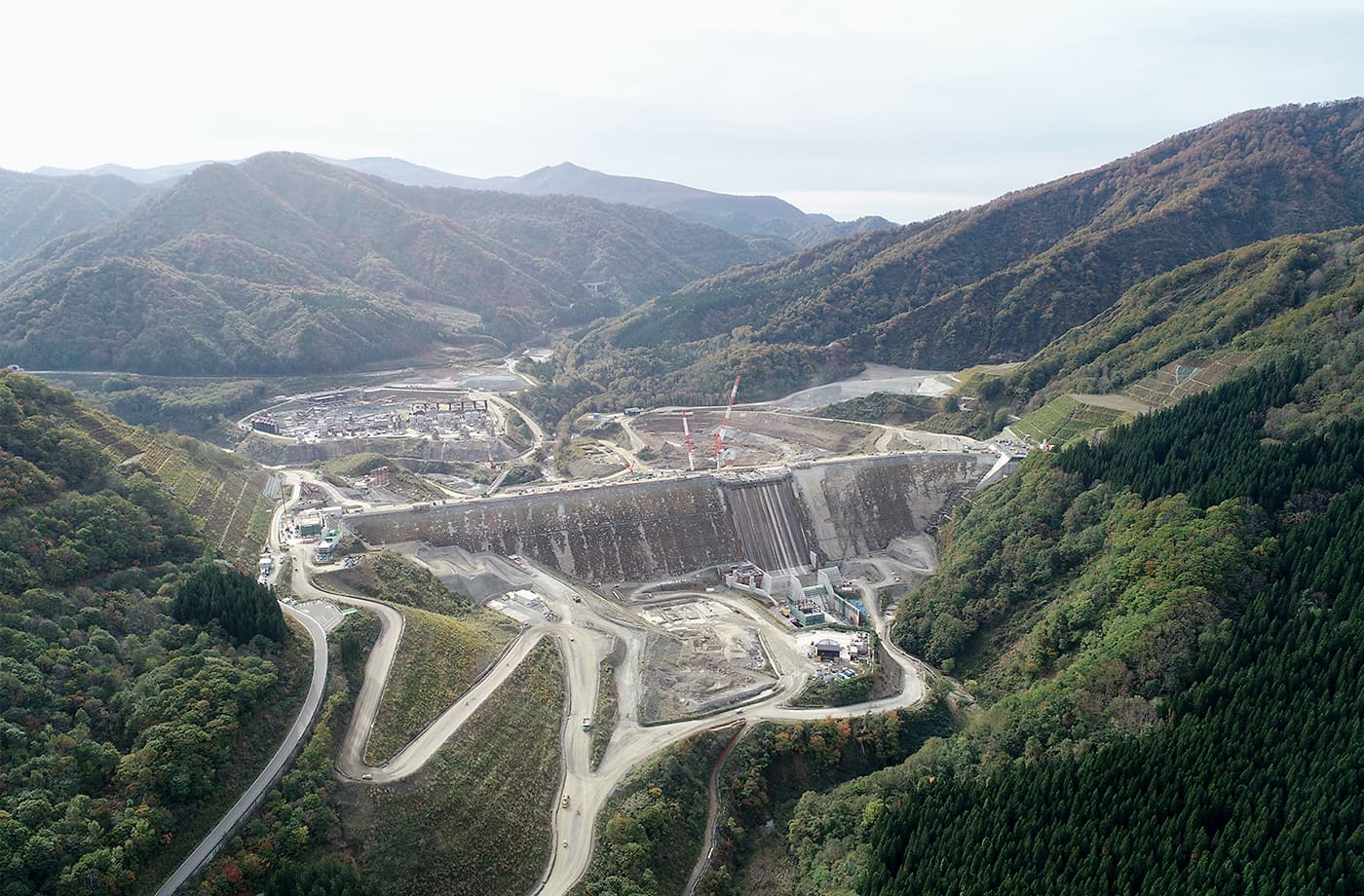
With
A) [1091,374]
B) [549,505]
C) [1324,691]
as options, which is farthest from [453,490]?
[1324,691]

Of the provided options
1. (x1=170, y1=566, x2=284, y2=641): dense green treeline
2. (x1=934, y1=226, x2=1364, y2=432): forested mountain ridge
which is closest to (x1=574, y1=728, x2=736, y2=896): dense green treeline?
(x1=170, y1=566, x2=284, y2=641): dense green treeline

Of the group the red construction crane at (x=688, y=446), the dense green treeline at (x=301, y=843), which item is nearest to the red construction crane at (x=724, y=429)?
the red construction crane at (x=688, y=446)

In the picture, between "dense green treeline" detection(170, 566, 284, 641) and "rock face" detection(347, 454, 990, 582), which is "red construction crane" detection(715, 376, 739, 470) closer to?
"rock face" detection(347, 454, 990, 582)

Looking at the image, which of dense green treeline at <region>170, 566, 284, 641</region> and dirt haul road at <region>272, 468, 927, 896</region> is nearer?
dirt haul road at <region>272, 468, 927, 896</region>

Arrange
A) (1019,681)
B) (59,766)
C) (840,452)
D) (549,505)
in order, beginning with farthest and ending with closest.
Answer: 1. (840,452)
2. (549,505)
3. (1019,681)
4. (59,766)

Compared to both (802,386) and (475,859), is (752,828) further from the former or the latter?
(802,386)

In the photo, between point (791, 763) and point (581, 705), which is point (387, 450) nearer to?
point (581, 705)

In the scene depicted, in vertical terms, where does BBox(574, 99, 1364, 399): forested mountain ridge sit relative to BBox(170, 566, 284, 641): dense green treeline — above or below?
above

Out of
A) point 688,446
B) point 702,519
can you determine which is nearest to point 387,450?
point 688,446
